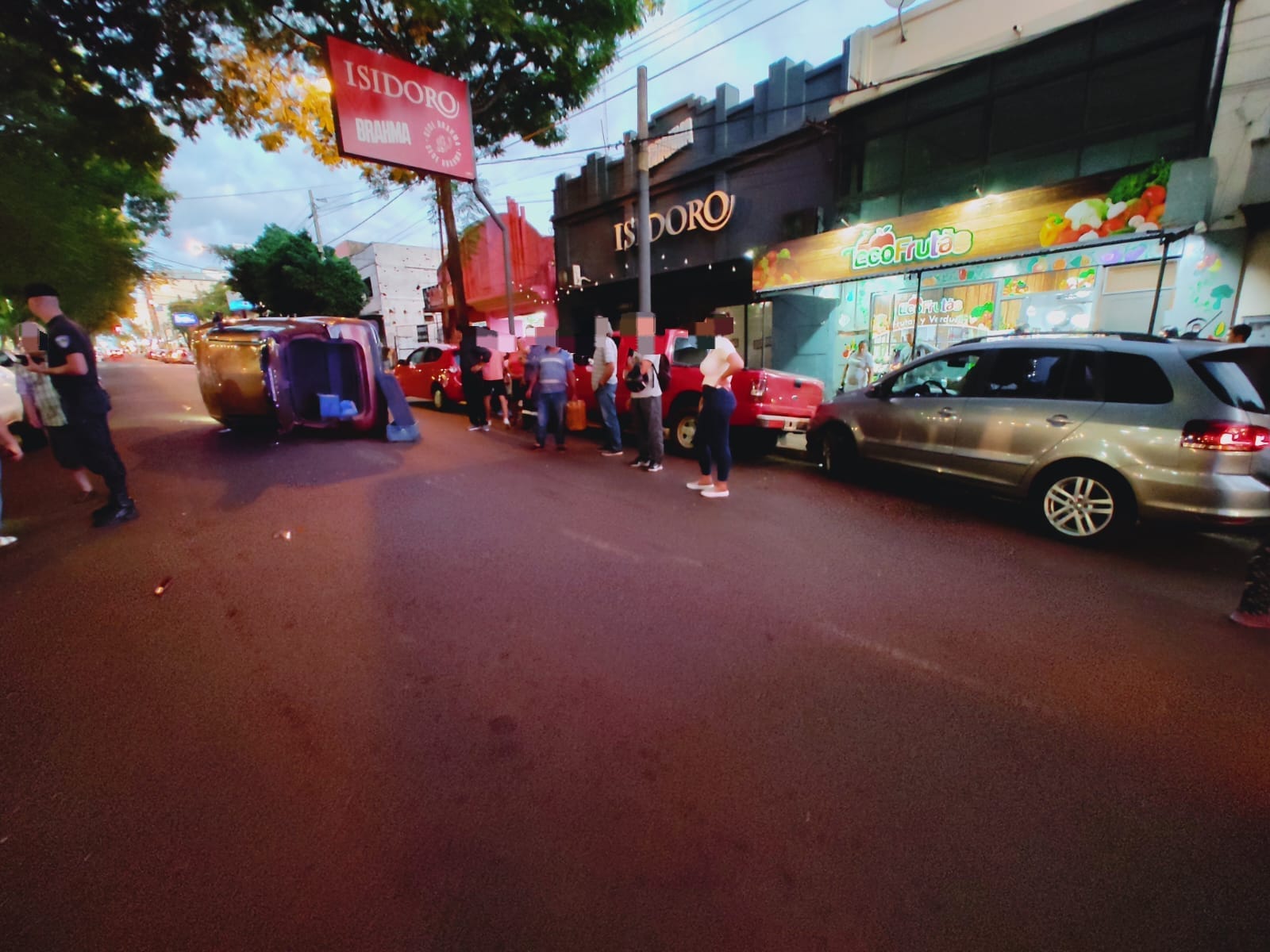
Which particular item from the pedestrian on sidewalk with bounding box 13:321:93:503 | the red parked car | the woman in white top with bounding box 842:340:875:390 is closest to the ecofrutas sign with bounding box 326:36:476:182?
the red parked car

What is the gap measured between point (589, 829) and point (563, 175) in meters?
20.7

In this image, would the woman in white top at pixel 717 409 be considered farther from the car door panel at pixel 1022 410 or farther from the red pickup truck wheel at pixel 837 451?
the car door panel at pixel 1022 410

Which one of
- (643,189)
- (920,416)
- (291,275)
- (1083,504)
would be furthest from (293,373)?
(291,275)

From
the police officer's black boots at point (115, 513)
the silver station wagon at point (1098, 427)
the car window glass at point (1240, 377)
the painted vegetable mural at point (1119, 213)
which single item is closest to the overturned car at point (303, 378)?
the police officer's black boots at point (115, 513)

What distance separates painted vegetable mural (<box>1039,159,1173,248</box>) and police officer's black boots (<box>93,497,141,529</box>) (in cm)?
1230

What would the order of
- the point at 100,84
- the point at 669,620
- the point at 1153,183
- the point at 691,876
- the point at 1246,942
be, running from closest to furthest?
1. the point at 1246,942
2. the point at 691,876
3. the point at 669,620
4. the point at 1153,183
5. the point at 100,84

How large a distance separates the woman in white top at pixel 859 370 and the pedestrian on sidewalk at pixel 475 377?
23.2 feet

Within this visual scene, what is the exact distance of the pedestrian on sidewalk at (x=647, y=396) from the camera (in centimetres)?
666

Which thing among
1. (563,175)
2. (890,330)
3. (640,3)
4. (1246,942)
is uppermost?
A: (640,3)

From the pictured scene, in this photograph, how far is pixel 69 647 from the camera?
10.0 feet

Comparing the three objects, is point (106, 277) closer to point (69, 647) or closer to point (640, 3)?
point (640, 3)

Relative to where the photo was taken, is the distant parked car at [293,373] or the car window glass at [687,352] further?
the car window glass at [687,352]


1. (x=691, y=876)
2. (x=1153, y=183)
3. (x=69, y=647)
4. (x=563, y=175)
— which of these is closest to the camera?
(x=691, y=876)


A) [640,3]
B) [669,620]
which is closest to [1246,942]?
[669,620]
